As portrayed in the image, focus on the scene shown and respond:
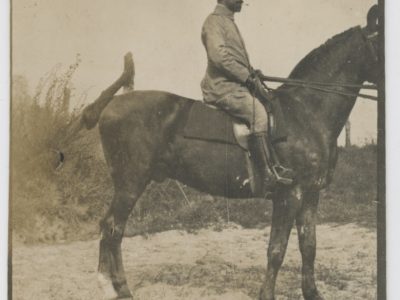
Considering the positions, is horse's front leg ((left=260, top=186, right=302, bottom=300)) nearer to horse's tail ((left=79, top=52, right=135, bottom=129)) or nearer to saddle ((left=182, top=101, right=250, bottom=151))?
saddle ((left=182, top=101, right=250, bottom=151))

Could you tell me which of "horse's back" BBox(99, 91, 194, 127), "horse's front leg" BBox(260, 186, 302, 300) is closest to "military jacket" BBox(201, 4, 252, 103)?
"horse's back" BBox(99, 91, 194, 127)

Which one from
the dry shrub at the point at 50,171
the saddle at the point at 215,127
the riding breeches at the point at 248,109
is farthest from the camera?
the dry shrub at the point at 50,171

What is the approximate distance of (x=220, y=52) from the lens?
413 centimetres

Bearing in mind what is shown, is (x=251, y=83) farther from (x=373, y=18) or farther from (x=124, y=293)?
(x=124, y=293)

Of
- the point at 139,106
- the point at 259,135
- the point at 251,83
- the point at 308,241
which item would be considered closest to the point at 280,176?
the point at 259,135

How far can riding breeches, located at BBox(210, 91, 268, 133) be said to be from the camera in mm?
3967

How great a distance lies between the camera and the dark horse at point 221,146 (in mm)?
4117

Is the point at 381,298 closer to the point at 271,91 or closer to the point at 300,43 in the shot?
the point at 271,91

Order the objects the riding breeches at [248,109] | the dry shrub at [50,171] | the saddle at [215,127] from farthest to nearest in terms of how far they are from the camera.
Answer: the dry shrub at [50,171] < the saddle at [215,127] < the riding breeches at [248,109]

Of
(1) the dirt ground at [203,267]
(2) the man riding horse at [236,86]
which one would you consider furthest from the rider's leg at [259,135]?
(1) the dirt ground at [203,267]

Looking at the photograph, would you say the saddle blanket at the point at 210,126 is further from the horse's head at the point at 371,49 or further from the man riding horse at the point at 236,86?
the horse's head at the point at 371,49

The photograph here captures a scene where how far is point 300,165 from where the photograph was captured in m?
4.05

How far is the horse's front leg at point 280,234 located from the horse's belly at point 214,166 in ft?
0.90

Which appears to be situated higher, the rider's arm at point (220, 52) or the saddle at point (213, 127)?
the rider's arm at point (220, 52)
